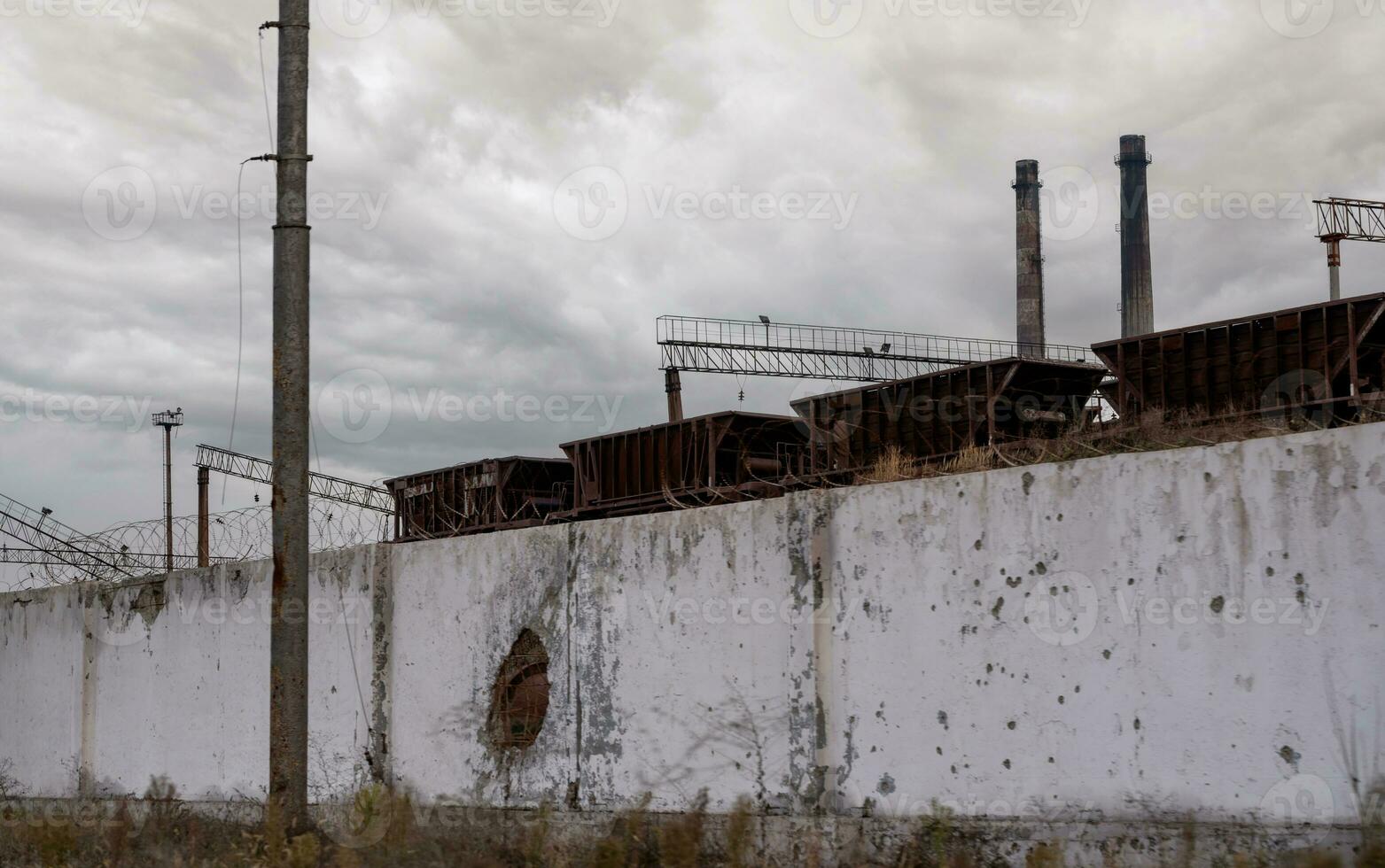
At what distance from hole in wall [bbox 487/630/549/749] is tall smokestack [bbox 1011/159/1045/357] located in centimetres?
3622

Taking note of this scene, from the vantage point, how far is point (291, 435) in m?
7.07

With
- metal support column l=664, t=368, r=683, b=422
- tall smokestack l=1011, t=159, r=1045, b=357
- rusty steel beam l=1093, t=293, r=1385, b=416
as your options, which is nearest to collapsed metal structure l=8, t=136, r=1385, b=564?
rusty steel beam l=1093, t=293, r=1385, b=416

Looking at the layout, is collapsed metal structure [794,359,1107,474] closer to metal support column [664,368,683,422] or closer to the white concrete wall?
the white concrete wall

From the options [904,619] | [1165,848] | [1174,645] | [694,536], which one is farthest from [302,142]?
[1165,848]

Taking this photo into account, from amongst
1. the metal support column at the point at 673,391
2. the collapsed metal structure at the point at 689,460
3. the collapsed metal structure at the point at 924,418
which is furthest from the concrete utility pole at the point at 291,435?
the metal support column at the point at 673,391

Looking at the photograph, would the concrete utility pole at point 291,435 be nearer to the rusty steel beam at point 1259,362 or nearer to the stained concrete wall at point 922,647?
the stained concrete wall at point 922,647

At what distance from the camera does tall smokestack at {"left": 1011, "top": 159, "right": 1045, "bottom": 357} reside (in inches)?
1693

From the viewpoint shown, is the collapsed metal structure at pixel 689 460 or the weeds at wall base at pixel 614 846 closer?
the weeds at wall base at pixel 614 846

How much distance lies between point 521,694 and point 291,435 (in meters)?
2.85

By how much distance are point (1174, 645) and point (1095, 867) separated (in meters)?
1.13

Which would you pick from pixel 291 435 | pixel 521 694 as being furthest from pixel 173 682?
pixel 291 435

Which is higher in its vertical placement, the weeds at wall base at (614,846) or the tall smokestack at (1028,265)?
the tall smokestack at (1028,265)

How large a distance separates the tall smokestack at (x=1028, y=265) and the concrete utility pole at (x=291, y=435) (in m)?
37.9

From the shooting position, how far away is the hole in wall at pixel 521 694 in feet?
28.7
